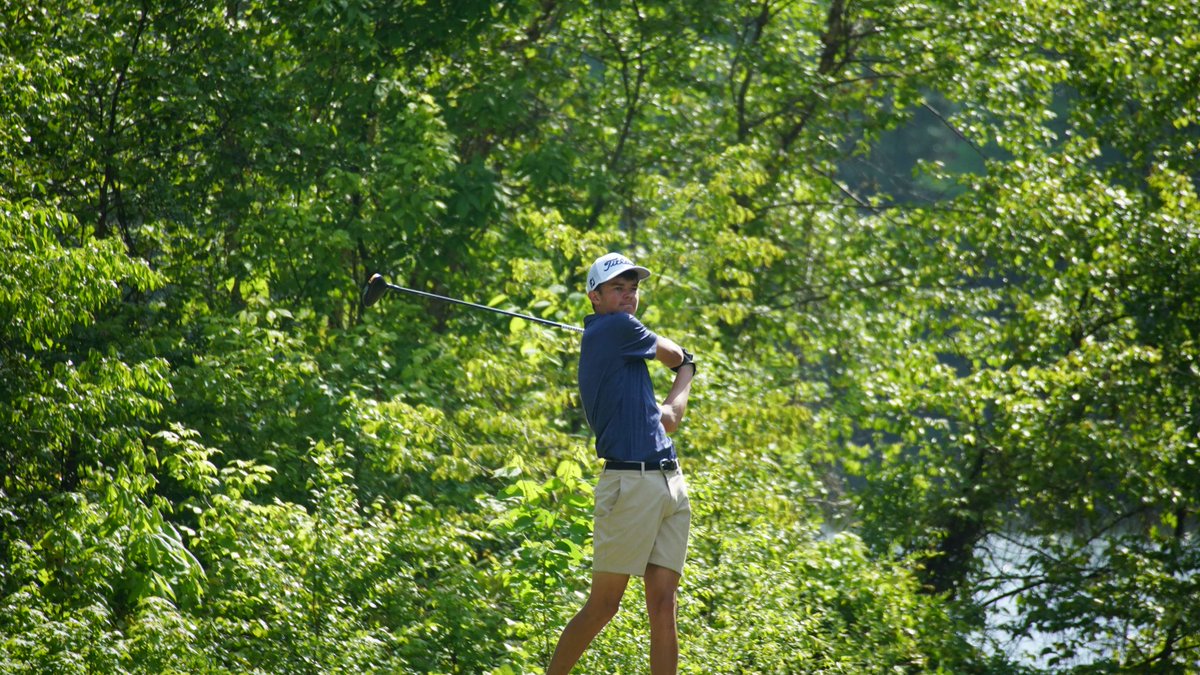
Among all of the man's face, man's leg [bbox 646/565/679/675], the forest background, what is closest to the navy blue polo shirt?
the man's face

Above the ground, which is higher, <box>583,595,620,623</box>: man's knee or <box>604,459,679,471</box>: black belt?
<box>604,459,679,471</box>: black belt

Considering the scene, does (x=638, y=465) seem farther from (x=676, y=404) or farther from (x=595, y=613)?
(x=595, y=613)

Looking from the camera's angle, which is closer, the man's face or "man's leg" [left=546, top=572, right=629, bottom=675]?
"man's leg" [left=546, top=572, right=629, bottom=675]

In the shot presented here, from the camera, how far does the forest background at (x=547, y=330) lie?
6449 millimetres

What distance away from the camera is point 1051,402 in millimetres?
11484

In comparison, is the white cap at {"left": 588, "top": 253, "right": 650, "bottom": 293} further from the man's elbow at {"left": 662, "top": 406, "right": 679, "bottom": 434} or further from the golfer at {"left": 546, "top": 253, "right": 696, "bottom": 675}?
the man's elbow at {"left": 662, "top": 406, "right": 679, "bottom": 434}

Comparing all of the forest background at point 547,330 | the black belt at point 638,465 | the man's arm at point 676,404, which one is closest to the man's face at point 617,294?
the man's arm at point 676,404

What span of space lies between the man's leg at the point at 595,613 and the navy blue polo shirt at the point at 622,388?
0.46 m

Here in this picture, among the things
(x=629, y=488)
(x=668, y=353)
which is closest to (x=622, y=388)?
(x=668, y=353)

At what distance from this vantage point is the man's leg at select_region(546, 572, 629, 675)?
535 cm

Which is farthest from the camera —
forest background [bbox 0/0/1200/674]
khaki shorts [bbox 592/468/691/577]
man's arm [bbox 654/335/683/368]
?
forest background [bbox 0/0/1200/674]

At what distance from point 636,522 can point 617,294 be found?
0.86 m

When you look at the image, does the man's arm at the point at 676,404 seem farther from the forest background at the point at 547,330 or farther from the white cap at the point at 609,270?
the forest background at the point at 547,330

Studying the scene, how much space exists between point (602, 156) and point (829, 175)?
407 cm
